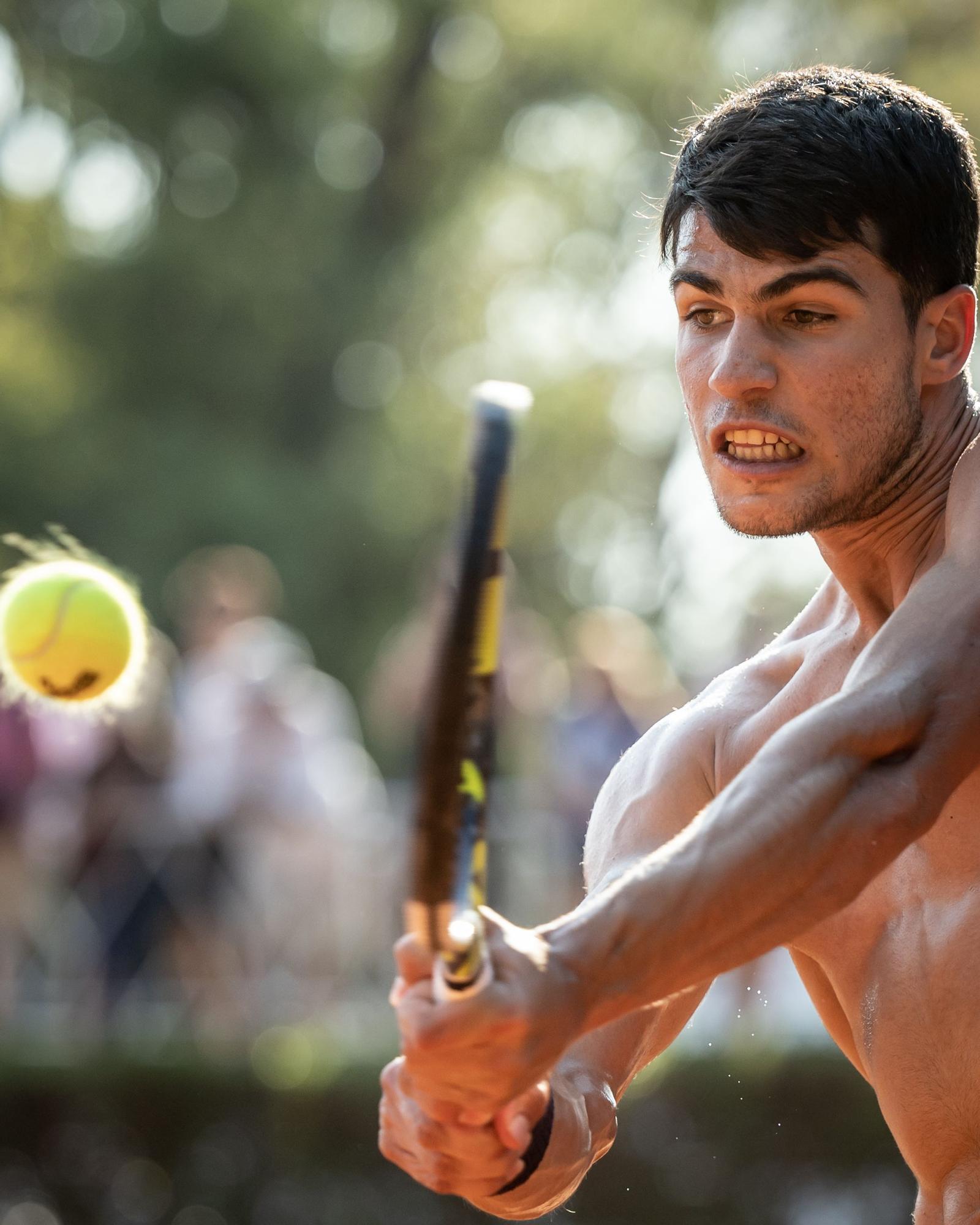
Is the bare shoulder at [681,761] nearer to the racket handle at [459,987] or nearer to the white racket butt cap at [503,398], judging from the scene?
the racket handle at [459,987]

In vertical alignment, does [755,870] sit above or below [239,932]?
above

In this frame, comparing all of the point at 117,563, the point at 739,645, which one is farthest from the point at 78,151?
the point at 739,645

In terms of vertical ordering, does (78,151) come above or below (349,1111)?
above

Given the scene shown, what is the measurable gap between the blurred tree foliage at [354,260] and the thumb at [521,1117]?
58.2 ft

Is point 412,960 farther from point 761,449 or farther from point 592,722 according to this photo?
point 592,722

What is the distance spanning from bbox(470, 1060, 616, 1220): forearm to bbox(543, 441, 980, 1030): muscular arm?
69 cm

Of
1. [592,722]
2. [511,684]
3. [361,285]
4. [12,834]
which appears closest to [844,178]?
[511,684]

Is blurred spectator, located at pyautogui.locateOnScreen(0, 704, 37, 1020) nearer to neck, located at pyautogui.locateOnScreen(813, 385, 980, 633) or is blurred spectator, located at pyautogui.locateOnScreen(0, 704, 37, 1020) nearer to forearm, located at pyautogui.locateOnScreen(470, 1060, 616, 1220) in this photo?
forearm, located at pyautogui.locateOnScreen(470, 1060, 616, 1220)

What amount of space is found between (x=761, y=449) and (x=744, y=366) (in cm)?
17

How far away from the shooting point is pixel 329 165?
73.7ft

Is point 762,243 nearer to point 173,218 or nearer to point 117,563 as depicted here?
point 117,563

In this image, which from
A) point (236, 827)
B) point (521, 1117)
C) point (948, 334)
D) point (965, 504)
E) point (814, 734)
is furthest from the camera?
point (236, 827)

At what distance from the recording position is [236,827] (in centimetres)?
923

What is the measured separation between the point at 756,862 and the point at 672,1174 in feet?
23.5
